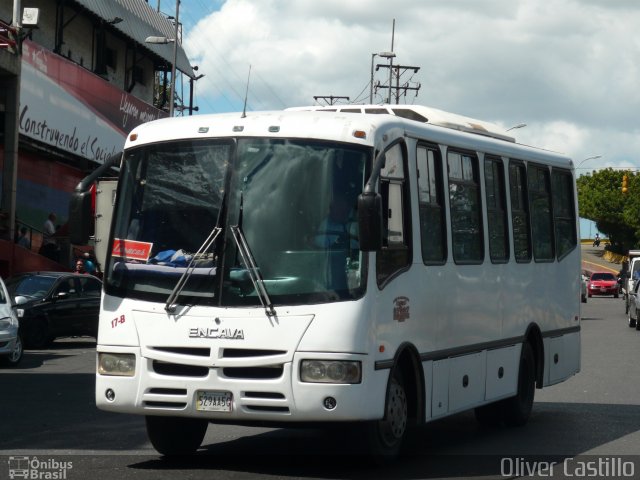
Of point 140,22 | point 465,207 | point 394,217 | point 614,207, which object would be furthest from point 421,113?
point 614,207

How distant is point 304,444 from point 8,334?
31.4 ft

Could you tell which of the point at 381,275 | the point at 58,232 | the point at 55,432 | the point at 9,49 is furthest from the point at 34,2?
the point at 381,275

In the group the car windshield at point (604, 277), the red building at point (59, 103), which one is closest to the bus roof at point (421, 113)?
the red building at point (59, 103)

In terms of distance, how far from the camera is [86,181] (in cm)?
1034

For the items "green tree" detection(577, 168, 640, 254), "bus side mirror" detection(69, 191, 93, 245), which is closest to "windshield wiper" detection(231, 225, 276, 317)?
"bus side mirror" detection(69, 191, 93, 245)

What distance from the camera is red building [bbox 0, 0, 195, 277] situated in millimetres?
35906

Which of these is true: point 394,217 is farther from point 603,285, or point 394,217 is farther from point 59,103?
point 603,285

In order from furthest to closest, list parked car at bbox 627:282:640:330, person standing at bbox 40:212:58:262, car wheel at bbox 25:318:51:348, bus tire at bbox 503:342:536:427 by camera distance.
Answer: parked car at bbox 627:282:640:330 < person standing at bbox 40:212:58:262 < car wheel at bbox 25:318:51:348 < bus tire at bbox 503:342:536:427

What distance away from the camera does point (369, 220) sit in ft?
30.4

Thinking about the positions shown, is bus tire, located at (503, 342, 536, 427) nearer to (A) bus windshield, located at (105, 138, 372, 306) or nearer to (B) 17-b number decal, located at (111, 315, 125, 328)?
(A) bus windshield, located at (105, 138, 372, 306)

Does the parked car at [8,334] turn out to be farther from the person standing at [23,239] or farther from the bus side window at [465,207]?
the person standing at [23,239]

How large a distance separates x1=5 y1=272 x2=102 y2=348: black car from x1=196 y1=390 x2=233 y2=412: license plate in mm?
16198

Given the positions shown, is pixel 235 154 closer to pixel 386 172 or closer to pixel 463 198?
pixel 386 172

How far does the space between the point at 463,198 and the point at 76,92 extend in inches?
1202
